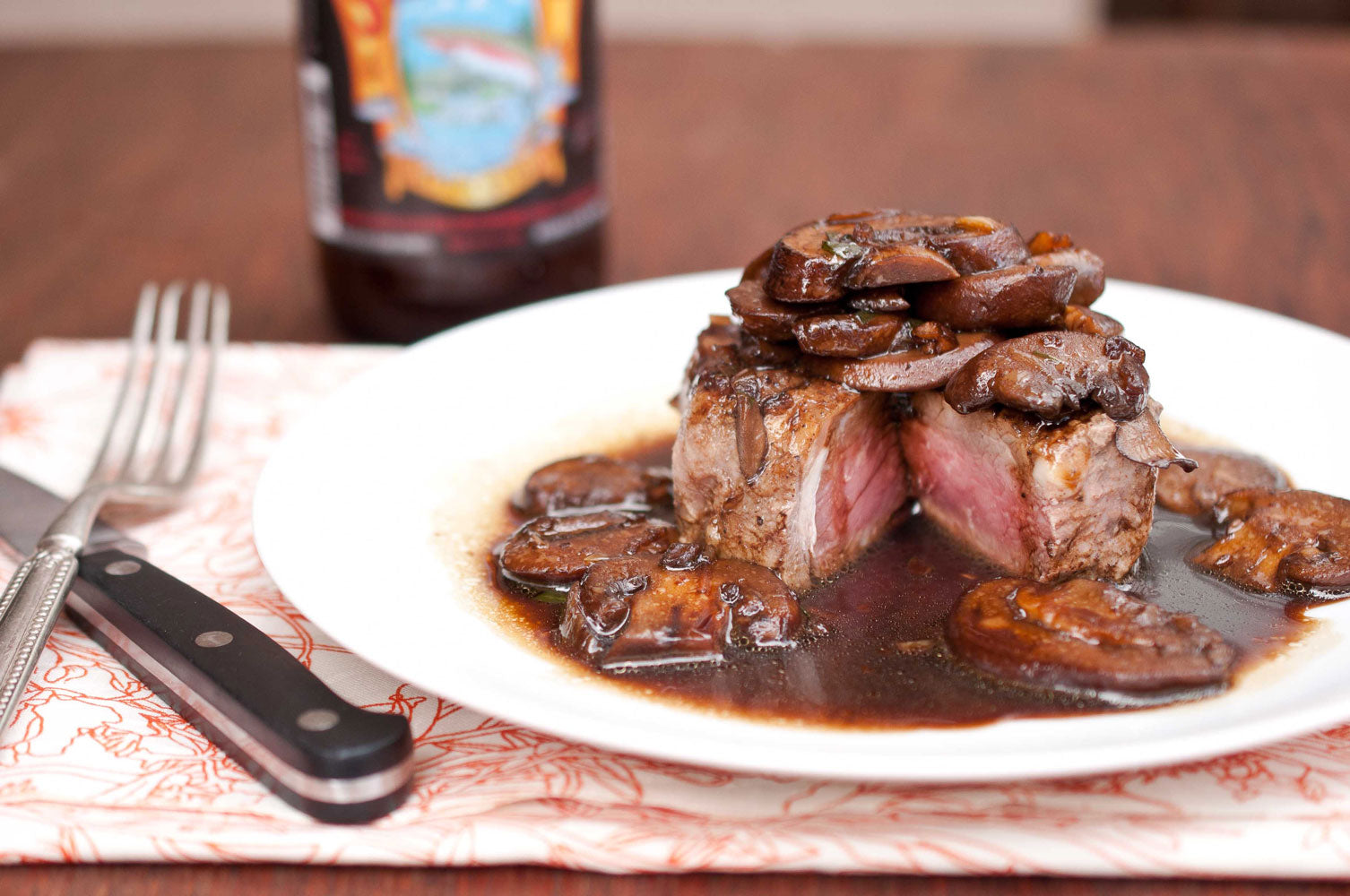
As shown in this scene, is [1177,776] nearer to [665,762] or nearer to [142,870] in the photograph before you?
[665,762]

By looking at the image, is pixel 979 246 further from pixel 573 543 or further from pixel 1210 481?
pixel 573 543

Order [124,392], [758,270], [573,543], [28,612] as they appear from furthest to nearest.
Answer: [124,392], [758,270], [573,543], [28,612]

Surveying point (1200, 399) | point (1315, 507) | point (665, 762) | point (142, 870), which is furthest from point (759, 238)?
point (142, 870)

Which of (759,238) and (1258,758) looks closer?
(1258,758)

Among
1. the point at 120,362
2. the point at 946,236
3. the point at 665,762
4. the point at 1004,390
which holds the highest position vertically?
the point at 946,236

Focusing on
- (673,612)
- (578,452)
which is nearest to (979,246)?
(673,612)

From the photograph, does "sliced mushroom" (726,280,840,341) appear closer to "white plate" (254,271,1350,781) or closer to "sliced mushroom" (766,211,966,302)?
"sliced mushroom" (766,211,966,302)
